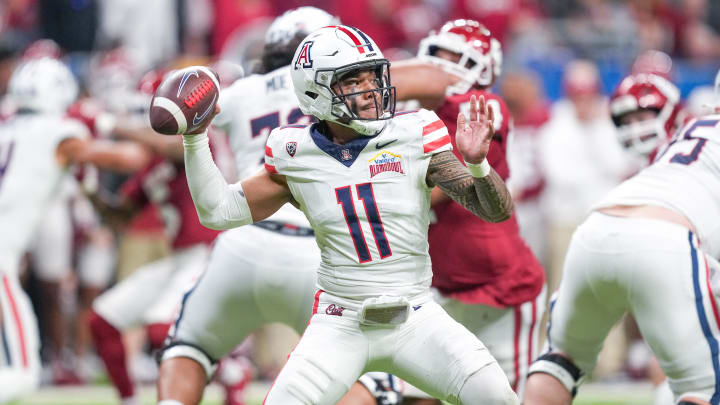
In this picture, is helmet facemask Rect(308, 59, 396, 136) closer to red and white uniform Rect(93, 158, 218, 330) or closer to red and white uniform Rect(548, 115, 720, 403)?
red and white uniform Rect(548, 115, 720, 403)

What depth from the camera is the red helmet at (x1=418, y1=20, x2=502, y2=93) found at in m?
5.02

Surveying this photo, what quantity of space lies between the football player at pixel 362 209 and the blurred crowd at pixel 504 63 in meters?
4.08

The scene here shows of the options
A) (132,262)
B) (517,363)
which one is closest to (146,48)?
(132,262)

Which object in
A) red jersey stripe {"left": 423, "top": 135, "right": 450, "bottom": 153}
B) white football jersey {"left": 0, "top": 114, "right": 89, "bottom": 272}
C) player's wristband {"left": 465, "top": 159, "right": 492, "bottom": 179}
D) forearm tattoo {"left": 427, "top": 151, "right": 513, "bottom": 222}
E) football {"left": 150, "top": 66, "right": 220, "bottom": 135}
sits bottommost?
white football jersey {"left": 0, "top": 114, "right": 89, "bottom": 272}

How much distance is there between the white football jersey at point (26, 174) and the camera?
6070 mm

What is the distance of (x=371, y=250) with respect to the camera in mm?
4070

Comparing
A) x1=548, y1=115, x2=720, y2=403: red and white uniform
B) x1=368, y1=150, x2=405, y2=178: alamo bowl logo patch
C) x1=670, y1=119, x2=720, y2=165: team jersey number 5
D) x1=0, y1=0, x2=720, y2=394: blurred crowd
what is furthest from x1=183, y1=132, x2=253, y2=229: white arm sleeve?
x1=0, y1=0, x2=720, y2=394: blurred crowd

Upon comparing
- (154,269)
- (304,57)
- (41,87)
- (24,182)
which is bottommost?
(154,269)

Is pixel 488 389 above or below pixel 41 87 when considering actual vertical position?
below

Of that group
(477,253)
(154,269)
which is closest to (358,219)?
(477,253)

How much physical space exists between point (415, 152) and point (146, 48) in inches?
282

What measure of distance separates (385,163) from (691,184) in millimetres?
1386

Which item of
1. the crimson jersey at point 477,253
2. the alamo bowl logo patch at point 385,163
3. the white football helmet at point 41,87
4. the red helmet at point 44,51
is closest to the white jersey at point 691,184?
the crimson jersey at point 477,253

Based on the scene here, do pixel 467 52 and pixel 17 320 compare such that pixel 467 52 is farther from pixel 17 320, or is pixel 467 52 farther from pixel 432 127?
pixel 17 320
